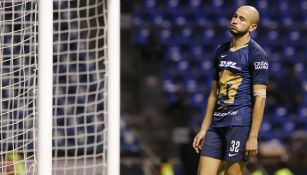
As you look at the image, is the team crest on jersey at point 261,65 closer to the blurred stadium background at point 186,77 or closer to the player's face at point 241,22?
the player's face at point 241,22

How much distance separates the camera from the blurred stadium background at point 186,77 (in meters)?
11.1

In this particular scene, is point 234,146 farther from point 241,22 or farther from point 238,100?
point 241,22

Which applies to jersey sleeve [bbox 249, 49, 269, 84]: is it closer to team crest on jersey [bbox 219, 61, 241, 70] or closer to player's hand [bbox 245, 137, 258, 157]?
team crest on jersey [bbox 219, 61, 241, 70]

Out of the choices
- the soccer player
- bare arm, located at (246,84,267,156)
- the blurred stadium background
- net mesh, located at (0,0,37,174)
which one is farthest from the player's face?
the blurred stadium background

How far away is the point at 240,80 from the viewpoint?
466cm

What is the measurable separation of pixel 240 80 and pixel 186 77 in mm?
7302

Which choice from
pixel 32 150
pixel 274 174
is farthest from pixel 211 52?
pixel 32 150

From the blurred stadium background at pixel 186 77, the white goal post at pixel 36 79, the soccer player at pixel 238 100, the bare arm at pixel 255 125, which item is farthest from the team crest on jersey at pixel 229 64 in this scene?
the blurred stadium background at pixel 186 77

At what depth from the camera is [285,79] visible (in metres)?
11.5

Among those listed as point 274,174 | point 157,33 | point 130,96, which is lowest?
point 274,174

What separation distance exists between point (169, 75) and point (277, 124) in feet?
5.76

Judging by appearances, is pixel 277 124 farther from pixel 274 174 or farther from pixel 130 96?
pixel 130 96

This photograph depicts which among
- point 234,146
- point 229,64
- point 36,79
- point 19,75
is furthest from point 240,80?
point 19,75

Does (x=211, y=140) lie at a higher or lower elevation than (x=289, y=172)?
higher
